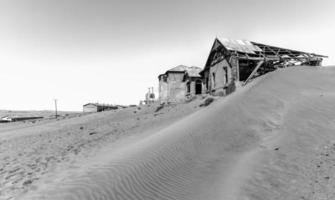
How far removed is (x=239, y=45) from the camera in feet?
71.9

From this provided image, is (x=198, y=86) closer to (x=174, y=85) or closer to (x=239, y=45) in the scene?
(x=174, y=85)

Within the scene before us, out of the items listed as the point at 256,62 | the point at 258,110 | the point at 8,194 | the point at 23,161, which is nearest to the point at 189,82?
the point at 256,62

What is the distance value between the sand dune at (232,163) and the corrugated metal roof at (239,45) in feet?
39.0

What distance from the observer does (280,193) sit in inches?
174

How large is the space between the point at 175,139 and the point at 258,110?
4.03 metres

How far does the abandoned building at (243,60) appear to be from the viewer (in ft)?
66.3

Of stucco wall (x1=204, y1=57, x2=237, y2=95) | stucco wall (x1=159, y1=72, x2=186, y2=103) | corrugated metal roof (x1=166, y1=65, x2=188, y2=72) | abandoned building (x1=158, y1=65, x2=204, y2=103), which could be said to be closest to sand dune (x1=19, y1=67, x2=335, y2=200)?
stucco wall (x1=204, y1=57, x2=237, y2=95)

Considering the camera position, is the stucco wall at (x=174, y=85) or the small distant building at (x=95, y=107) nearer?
the stucco wall at (x=174, y=85)

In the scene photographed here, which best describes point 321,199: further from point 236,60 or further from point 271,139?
point 236,60

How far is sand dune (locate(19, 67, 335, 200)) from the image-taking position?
4762 millimetres

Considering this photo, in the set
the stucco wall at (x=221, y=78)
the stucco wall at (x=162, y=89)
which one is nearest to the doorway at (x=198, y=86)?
the stucco wall at (x=221, y=78)

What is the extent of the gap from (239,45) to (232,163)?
60.1ft

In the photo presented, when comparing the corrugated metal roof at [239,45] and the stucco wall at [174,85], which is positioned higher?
the corrugated metal roof at [239,45]

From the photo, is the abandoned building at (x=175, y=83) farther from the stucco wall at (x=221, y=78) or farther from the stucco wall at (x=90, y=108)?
the stucco wall at (x=90, y=108)
